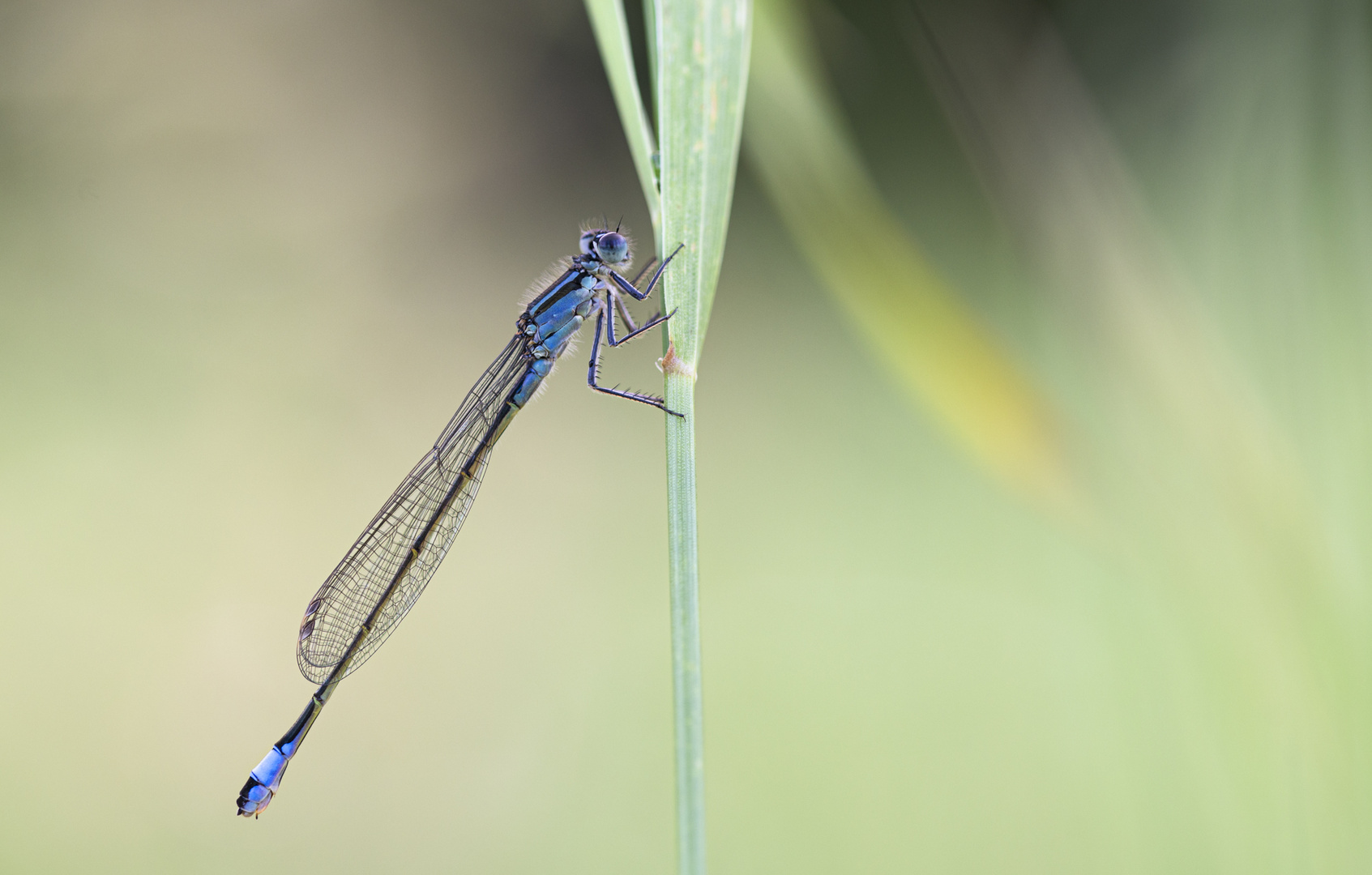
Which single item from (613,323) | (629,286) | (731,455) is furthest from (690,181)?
(731,455)

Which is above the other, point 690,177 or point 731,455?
point 731,455

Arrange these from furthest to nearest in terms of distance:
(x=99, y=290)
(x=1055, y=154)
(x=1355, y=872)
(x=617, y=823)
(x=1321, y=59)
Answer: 1. (x=99, y=290)
2. (x=617, y=823)
3. (x=1055, y=154)
4. (x=1321, y=59)
5. (x=1355, y=872)

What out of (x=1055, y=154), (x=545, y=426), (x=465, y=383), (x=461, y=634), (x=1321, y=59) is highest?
(x=465, y=383)

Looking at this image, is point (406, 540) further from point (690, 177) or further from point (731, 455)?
point (690, 177)

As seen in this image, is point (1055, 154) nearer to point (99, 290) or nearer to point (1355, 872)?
point (1355, 872)

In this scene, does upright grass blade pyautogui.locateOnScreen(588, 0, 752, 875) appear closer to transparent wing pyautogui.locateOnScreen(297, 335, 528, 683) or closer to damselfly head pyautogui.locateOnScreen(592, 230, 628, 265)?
damselfly head pyautogui.locateOnScreen(592, 230, 628, 265)

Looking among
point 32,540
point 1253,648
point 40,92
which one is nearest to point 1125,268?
point 1253,648

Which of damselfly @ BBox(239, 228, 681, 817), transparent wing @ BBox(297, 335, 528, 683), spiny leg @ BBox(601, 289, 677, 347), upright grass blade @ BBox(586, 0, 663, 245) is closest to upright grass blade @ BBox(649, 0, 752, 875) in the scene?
upright grass blade @ BBox(586, 0, 663, 245)
